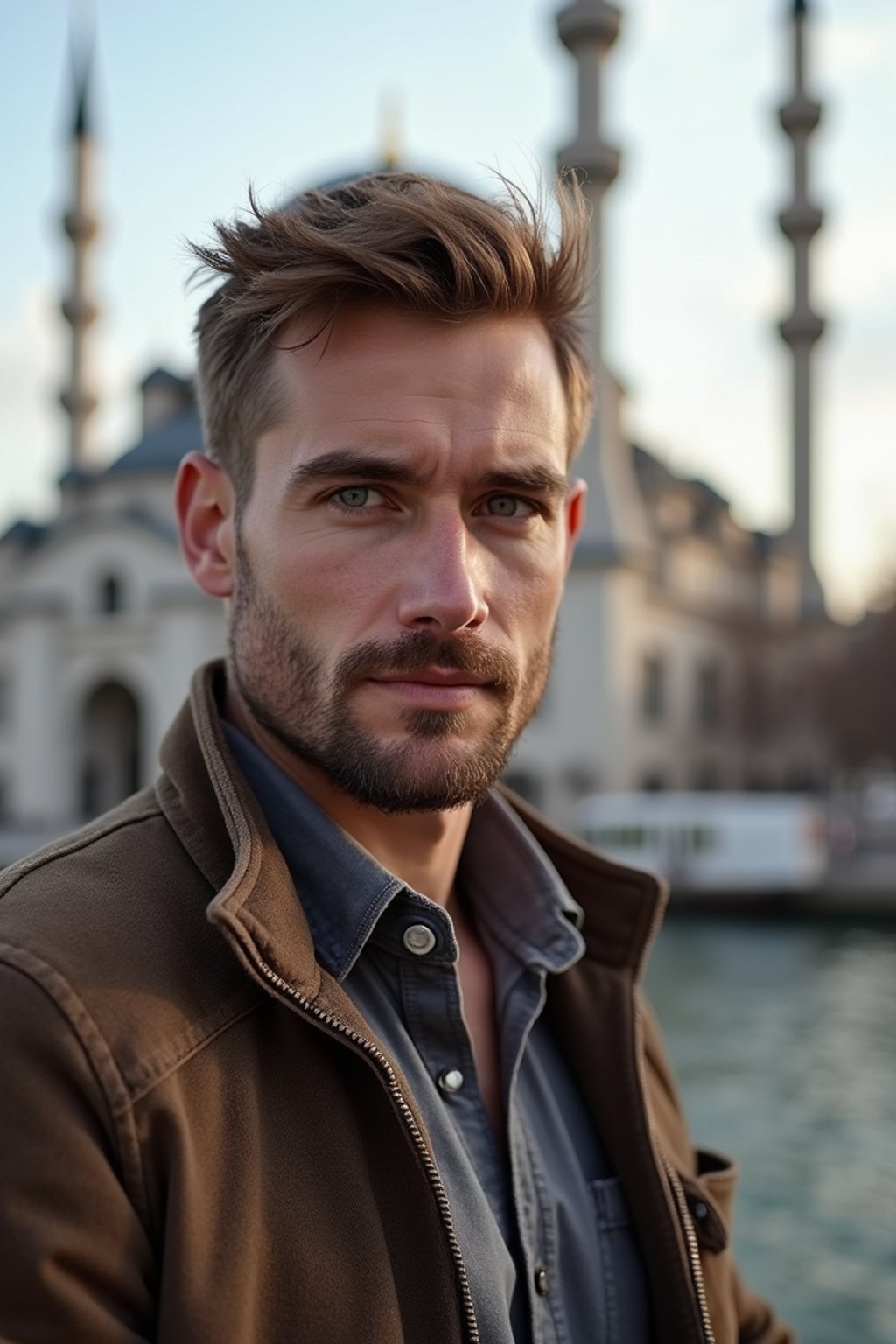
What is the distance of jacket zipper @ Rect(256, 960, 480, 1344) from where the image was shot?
4.06 ft

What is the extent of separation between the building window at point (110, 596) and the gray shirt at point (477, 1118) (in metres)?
29.5

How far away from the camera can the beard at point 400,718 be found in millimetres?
1450

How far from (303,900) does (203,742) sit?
0.22 meters

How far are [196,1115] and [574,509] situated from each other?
106 cm

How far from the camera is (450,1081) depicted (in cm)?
147

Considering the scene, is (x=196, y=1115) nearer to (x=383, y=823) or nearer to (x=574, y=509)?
(x=383, y=823)

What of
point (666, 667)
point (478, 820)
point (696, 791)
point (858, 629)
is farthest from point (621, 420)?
point (478, 820)

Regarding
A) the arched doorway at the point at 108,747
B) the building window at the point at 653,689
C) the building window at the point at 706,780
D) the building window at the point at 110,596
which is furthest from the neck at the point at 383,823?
the arched doorway at the point at 108,747

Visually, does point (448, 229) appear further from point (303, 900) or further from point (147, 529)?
point (147, 529)

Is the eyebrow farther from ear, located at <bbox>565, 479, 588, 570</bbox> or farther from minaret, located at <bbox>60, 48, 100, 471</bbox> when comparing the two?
minaret, located at <bbox>60, 48, 100, 471</bbox>

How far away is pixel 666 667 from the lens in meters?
30.7

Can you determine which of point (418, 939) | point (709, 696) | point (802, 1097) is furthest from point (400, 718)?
point (709, 696)

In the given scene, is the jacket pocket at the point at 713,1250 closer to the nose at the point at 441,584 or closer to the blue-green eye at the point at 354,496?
the nose at the point at 441,584

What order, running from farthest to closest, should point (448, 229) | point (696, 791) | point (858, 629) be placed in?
point (858, 629)
point (696, 791)
point (448, 229)
